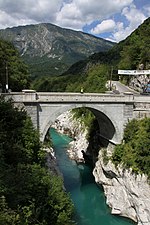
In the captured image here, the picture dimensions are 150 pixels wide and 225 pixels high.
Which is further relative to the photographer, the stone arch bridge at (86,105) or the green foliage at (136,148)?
the stone arch bridge at (86,105)

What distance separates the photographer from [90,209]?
22.6 metres

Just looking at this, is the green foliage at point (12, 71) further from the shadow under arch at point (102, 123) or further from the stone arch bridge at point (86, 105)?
the shadow under arch at point (102, 123)

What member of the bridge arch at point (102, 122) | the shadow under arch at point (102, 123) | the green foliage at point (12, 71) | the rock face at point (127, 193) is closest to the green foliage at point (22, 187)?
the bridge arch at point (102, 122)

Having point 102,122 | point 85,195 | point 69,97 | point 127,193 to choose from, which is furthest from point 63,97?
point 85,195

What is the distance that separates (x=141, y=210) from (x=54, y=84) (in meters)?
68.9

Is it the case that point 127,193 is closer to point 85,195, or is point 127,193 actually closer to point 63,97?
point 85,195

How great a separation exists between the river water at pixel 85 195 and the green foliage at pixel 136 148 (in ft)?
14.1

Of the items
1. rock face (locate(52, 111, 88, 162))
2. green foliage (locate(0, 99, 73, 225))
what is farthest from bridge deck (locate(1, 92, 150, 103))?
rock face (locate(52, 111, 88, 162))

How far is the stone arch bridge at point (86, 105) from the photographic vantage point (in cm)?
2095

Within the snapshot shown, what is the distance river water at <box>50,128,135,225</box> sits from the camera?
67.3ft

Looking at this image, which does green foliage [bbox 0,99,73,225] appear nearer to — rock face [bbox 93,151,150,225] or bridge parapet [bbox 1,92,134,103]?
bridge parapet [bbox 1,92,134,103]

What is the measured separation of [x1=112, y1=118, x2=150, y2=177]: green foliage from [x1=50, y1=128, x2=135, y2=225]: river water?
14.1ft

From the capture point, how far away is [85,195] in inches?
987

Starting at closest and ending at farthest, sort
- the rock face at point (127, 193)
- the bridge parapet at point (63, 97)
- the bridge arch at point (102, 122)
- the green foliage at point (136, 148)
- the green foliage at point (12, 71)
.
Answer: the rock face at point (127, 193)
the green foliage at point (136, 148)
the bridge parapet at point (63, 97)
the bridge arch at point (102, 122)
the green foliage at point (12, 71)
